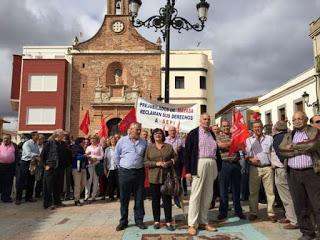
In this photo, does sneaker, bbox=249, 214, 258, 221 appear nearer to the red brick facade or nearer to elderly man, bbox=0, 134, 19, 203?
elderly man, bbox=0, 134, 19, 203

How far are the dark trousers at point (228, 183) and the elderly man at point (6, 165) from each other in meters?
6.28

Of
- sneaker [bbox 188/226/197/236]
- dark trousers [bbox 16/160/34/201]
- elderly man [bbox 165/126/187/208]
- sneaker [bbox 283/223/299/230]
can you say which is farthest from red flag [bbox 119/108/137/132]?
sneaker [bbox 283/223/299/230]

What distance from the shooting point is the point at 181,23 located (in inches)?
440

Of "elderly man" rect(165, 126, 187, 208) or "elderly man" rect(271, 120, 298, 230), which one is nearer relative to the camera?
"elderly man" rect(271, 120, 298, 230)

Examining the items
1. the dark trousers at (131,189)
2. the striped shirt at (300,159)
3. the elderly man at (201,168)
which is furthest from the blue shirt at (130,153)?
the striped shirt at (300,159)

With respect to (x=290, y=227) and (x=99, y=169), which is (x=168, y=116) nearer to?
(x=99, y=169)

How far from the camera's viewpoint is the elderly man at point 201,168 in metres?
6.48

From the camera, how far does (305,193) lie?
5.76 m

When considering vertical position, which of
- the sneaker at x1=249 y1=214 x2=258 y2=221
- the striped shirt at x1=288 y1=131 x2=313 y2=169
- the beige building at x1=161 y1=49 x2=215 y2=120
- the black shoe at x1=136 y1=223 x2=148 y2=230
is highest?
the beige building at x1=161 y1=49 x2=215 y2=120

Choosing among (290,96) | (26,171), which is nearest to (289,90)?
(290,96)

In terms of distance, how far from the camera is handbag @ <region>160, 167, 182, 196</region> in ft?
21.7

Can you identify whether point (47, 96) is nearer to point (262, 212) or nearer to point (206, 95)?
point (206, 95)

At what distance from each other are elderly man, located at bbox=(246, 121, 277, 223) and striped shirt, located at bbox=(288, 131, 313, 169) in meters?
1.56

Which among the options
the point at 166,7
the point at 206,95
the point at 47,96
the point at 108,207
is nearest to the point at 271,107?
the point at 206,95
